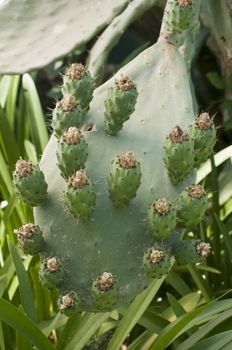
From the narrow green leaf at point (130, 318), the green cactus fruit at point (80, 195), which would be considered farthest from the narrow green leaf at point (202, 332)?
the green cactus fruit at point (80, 195)

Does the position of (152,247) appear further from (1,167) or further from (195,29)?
(1,167)

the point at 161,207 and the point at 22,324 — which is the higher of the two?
the point at 161,207

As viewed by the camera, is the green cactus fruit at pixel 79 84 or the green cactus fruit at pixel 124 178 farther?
the green cactus fruit at pixel 79 84

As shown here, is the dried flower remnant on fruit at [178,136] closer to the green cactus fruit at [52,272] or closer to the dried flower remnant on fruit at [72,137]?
the dried flower remnant on fruit at [72,137]

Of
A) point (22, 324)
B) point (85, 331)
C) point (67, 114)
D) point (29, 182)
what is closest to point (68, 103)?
point (67, 114)

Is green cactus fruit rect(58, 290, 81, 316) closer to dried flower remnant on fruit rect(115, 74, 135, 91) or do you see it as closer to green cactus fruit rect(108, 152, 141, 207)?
green cactus fruit rect(108, 152, 141, 207)

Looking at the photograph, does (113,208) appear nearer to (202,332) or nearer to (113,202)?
(113,202)

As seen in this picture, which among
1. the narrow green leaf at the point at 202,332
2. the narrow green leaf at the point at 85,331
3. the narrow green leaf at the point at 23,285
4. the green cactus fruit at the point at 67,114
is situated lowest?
the narrow green leaf at the point at 202,332
